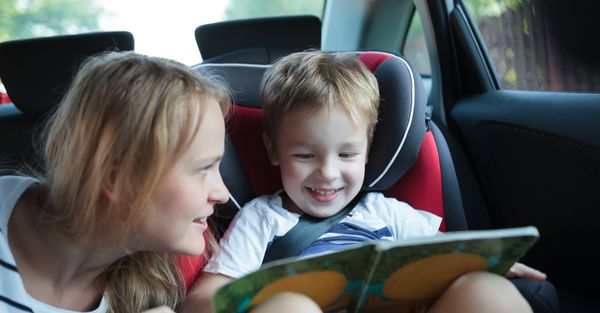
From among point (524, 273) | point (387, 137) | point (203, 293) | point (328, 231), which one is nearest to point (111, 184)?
point (203, 293)

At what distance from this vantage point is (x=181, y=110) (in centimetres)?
110

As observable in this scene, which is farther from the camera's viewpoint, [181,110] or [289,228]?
[289,228]

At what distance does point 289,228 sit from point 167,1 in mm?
1445

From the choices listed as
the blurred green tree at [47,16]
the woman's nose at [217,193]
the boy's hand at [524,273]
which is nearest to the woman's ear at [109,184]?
the woman's nose at [217,193]

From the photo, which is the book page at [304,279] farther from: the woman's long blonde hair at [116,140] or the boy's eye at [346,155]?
the boy's eye at [346,155]

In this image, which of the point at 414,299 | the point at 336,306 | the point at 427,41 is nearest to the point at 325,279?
the point at 336,306

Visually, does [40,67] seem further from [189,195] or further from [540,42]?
[540,42]

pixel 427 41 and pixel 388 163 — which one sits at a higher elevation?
pixel 427 41

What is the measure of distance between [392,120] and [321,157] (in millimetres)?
239

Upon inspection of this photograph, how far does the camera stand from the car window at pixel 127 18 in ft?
7.83

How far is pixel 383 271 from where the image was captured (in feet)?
3.47

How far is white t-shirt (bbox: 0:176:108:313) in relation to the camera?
107 centimetres

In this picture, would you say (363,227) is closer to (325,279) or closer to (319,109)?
(319,109)

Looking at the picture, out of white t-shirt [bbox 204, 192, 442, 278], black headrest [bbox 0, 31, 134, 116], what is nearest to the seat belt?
white t-shirt [bbox 204, 192, 442, 278]
